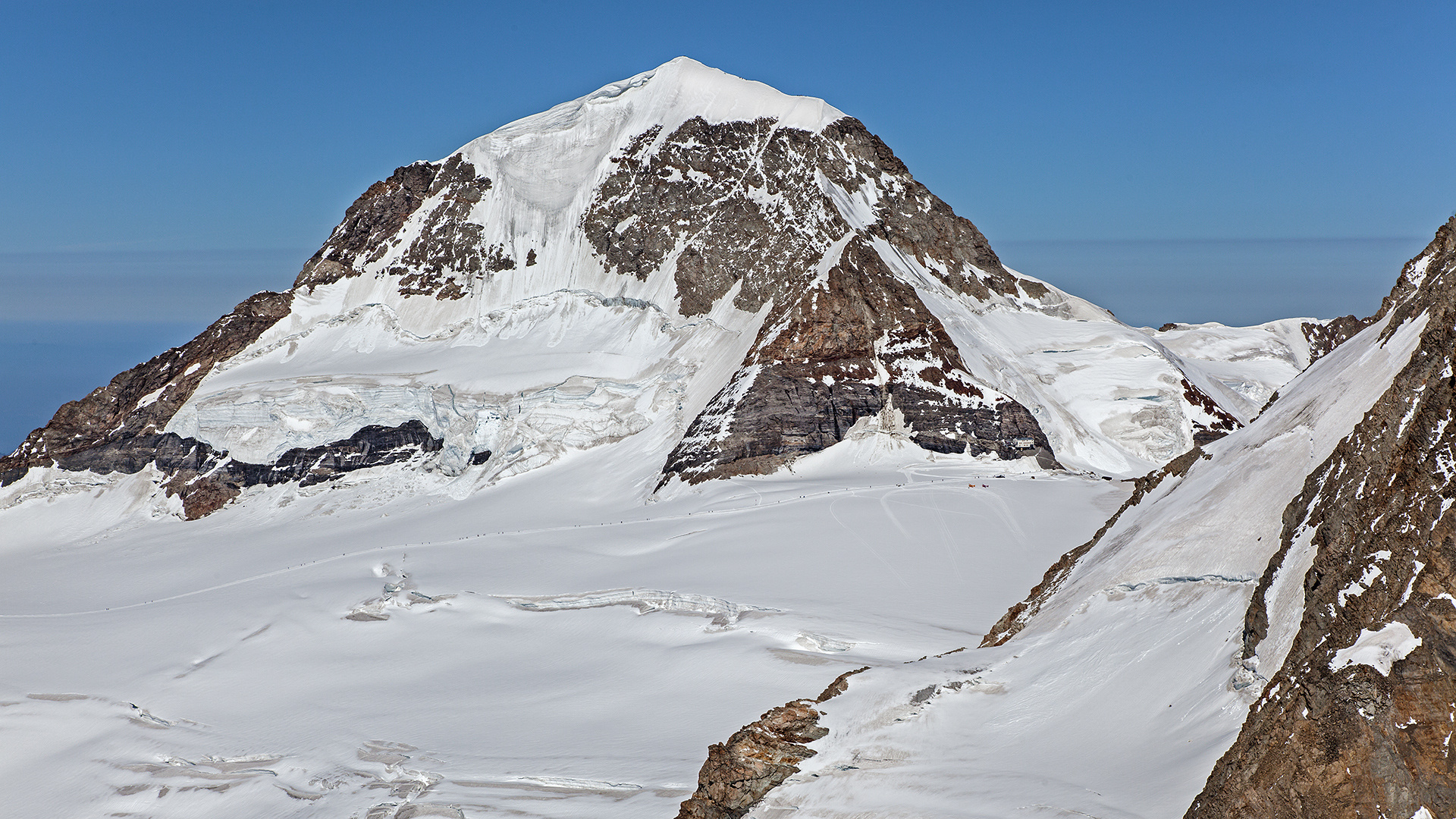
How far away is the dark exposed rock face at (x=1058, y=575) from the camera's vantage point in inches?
853

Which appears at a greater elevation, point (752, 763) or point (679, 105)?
point (679, 105)

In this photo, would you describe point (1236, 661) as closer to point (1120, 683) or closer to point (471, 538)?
point (1120, 683)

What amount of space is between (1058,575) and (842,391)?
86.8 ft

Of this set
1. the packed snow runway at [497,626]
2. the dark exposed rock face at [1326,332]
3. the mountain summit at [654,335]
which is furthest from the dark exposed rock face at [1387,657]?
the dark exposed rock face at [1326,332]

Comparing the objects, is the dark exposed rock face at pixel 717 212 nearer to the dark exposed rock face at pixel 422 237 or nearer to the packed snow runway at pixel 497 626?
the dark exposed rock face at pixel 422 237

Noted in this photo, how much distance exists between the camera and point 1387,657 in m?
11.2

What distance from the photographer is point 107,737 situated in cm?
2872

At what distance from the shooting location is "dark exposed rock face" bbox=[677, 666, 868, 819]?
1608cm

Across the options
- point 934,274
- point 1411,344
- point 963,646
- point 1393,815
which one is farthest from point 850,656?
point 934,274

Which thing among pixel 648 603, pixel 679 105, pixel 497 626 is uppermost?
pixel 679 105

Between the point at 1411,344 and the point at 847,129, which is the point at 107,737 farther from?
the point at 847,129

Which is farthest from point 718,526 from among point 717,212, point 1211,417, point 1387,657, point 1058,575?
point 1387,657

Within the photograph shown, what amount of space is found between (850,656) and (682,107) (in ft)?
160

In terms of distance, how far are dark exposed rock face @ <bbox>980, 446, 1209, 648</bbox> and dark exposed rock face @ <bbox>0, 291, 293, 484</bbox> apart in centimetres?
4770
